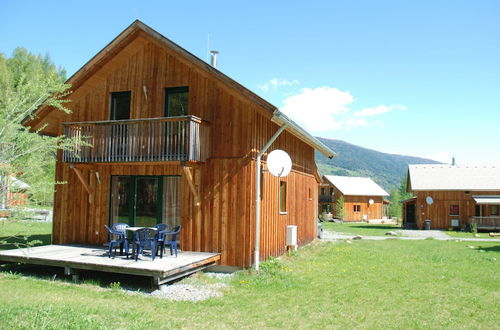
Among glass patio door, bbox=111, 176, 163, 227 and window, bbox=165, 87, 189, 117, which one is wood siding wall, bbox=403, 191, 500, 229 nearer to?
window, bbox=165, 87, 189, 117

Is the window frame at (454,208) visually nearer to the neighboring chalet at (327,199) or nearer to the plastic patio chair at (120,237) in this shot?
the neighboring chalet at (327,199)

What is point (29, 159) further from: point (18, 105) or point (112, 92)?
point (112, 92)

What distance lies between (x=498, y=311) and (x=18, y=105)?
888 cm

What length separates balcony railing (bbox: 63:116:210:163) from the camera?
10523mm

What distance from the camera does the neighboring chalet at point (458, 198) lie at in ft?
109

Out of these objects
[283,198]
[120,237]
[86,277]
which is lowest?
[86,277]

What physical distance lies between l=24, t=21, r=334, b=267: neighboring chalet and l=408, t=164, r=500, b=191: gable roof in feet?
85.7

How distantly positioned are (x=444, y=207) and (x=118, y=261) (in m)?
32.1

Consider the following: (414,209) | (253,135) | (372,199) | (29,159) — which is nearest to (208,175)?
(253,135)

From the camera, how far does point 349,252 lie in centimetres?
1548

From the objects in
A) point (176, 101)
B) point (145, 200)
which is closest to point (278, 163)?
point (176, 101)

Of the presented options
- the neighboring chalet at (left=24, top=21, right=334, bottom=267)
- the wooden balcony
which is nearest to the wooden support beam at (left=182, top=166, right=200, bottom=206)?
the neighboring chalet at (left=24, top=21, right=334, bottom=267)

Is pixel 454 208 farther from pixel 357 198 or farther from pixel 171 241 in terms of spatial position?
pixel 171 241

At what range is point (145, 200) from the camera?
12055 millimetres
